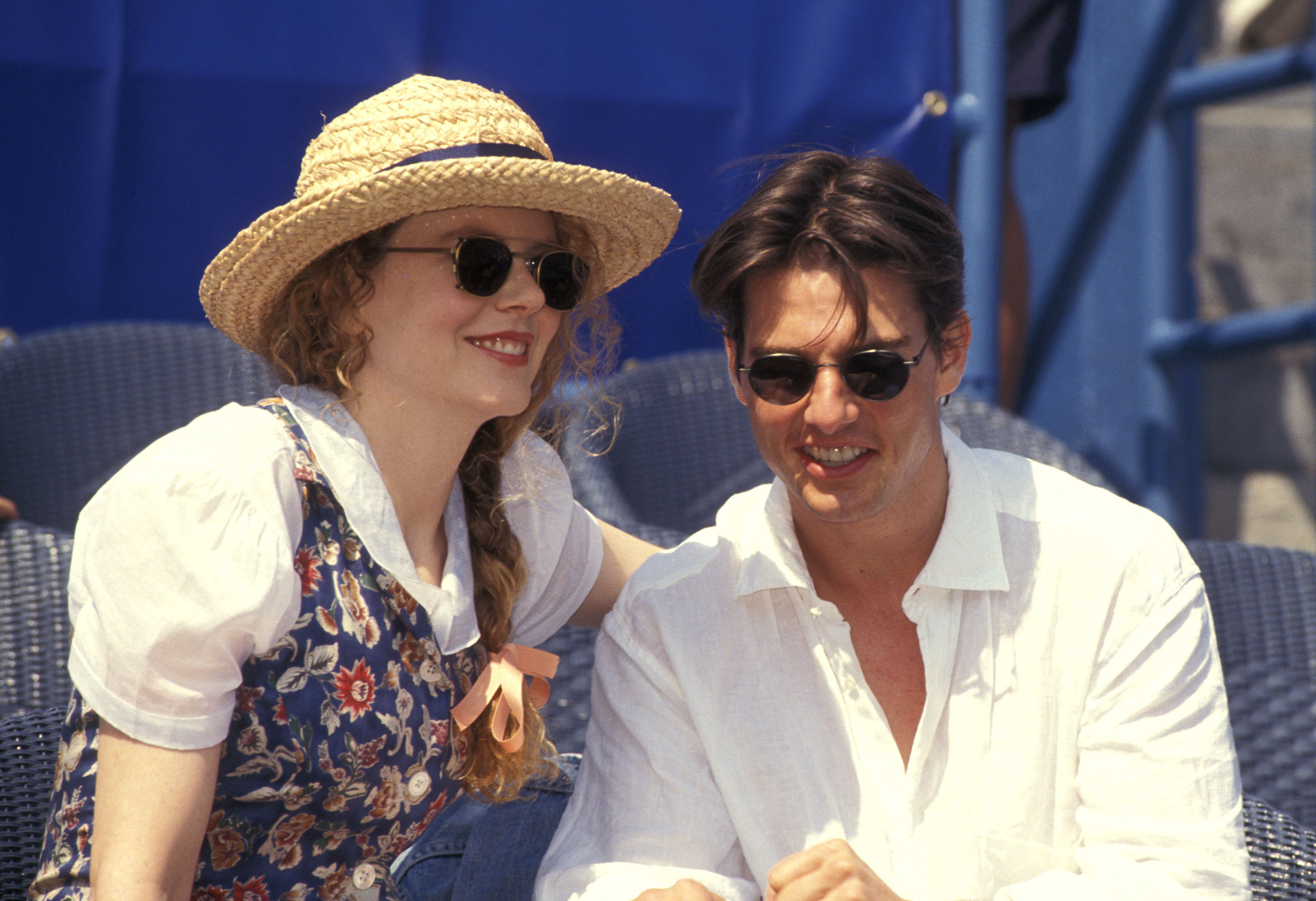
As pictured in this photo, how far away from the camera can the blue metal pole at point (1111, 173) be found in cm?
459

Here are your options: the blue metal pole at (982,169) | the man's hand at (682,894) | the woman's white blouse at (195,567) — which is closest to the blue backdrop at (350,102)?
the blue metal pole at (982,169)

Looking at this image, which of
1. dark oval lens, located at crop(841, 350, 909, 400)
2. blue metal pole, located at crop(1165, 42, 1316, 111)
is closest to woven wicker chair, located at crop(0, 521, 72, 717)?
dark oval lens, located at crop(841, 350, 909, 400)

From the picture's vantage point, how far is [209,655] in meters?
1.60

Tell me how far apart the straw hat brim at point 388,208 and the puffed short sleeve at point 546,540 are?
38cm

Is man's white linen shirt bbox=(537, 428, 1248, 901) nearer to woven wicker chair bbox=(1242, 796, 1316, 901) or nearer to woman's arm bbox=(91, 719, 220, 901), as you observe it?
Answer: woven wicker chair bbox=(1242, 796, 1316, 901)

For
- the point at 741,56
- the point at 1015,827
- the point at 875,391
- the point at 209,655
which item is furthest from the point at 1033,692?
the point at 741,56

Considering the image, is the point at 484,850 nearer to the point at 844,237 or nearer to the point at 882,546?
the point at 882,546

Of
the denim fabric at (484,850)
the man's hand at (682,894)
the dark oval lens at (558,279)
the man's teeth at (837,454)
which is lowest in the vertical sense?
the denim fabric at (484,850)

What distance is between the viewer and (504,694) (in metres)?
1.90

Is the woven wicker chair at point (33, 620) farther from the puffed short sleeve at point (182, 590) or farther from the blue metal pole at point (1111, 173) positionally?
the blue metal pole at point (1111, 173)

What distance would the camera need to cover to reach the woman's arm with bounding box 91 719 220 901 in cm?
156

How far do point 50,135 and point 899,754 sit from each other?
265cm

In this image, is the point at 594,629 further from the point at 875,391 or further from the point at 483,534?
the point at 875,391

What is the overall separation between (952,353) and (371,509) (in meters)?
0.91
